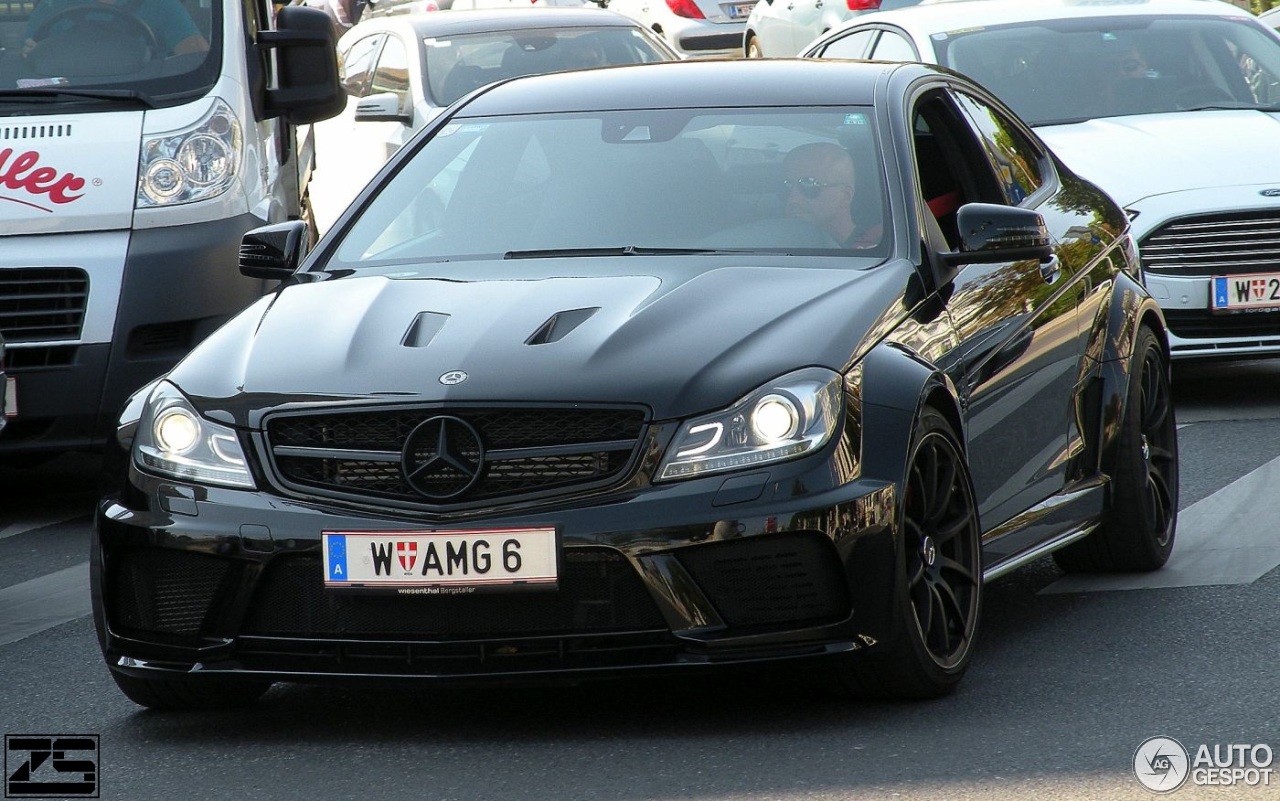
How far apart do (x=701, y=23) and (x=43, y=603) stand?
18.9 m

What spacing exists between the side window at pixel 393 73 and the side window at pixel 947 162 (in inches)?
324

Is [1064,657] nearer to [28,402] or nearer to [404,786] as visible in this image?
[404,786]

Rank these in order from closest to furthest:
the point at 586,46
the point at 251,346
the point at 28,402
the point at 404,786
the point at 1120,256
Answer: the point at 404,786 → the point at 251,346 → the point at 1120,256 → the point at 28,402 → the point at 586,46

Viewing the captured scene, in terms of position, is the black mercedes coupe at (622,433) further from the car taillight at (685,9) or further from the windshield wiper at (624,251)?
the car taillight at (685,9)

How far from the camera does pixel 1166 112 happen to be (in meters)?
11.9

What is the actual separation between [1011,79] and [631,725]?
730 cm

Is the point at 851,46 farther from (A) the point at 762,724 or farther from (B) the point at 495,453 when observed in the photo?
(B) the point at 495,453

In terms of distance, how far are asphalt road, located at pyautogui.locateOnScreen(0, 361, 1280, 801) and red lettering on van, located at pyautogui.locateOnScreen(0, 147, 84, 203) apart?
7.60 ft

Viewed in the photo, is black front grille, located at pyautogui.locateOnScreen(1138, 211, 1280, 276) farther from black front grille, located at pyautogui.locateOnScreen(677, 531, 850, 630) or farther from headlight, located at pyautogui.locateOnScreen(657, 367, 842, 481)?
black front grille, located at pyautogui.locateOnScreen(677, 531, 850, 630)

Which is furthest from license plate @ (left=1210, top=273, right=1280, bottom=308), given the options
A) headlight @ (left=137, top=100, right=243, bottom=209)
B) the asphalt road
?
headlight @ (left=137, top=100, right=243, bottom=209)

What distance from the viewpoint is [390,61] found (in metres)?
15.8


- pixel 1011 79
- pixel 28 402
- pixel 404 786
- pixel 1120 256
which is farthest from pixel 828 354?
pixel 1011 79

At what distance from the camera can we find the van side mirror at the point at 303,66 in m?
10.1

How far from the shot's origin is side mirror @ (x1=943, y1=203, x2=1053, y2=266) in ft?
20.4
